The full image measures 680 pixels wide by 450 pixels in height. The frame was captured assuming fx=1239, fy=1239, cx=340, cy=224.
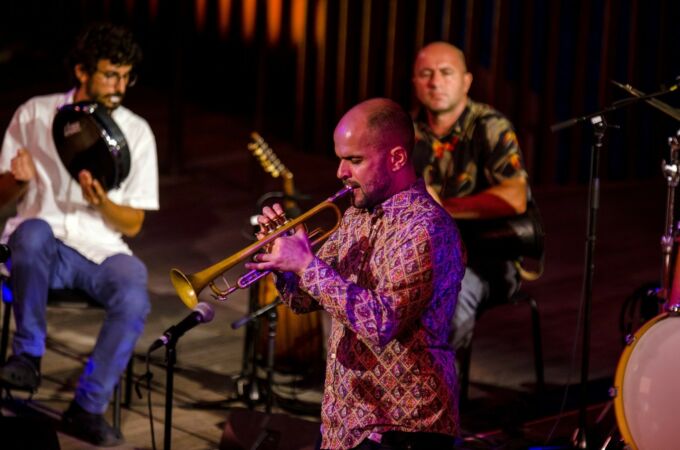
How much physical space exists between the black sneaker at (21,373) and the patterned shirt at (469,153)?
1.88m

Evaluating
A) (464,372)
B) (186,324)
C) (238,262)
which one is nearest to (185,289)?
(238,262)

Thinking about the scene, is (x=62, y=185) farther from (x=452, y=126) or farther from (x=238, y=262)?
(x=238, y=262)

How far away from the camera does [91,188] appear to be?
17.1 feet

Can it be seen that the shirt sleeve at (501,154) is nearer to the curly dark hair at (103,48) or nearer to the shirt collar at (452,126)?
the shirt collar at (452,126)

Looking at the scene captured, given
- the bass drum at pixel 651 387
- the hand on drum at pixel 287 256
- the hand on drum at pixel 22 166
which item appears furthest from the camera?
the hand on drum at pixel 22 166

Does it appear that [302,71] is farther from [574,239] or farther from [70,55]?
[70,55]

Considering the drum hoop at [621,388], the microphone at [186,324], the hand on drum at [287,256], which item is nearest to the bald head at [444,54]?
the drum hoop at [621,388]

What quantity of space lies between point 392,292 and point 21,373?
2.37 metres

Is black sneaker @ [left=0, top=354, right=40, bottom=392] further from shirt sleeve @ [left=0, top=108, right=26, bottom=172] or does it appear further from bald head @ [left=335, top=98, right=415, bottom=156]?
bald head @ [left=335, top=98, right=415, bottom=156]

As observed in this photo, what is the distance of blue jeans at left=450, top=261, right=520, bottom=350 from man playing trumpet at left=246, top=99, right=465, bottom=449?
1.79 m

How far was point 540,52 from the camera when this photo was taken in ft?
31.4

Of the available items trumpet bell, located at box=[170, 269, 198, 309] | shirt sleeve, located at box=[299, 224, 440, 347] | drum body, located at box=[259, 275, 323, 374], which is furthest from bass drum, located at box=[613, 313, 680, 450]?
drum body, located at box=[259, 275, 323, 374]

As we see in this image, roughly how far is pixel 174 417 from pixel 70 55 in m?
1.67

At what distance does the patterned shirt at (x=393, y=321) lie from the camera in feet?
11.1
